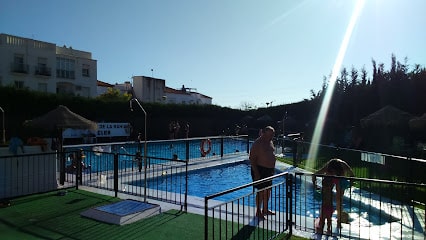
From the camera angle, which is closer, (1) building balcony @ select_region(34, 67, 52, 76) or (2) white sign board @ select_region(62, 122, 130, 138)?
(2) white sign board @ select_region(62, 122, 130, 138)

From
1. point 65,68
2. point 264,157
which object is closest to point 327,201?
point 264,157

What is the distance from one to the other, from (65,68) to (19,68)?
6231 mm

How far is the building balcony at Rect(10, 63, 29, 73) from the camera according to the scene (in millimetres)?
37391

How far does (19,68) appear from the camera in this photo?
125 feet

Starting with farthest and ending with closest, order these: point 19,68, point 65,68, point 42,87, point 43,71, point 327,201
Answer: point 65,68 → point 42,87 → point 43,71 → point 19,68 → point 327,201

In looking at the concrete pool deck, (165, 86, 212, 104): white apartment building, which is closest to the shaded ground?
the concrete pool deck

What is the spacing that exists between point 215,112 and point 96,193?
28.5 metres

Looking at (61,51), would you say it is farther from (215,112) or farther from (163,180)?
(163,180)

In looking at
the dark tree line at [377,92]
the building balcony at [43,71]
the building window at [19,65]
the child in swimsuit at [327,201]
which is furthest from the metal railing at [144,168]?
the building balcony at [43,71]

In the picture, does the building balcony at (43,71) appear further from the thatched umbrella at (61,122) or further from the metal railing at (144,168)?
the thatched umbrella at (61,122)

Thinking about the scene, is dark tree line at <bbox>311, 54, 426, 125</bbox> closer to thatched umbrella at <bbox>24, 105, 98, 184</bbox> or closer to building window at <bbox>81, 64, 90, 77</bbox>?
thatched umbrella at <bbox>24, 105, 98, 184</bbox>

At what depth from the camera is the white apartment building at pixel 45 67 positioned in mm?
37000

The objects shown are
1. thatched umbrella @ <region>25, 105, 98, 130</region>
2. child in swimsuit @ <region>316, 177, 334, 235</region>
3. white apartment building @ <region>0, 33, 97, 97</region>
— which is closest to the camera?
child in swimsuit @ <region>316, 177, 334, 235</region>

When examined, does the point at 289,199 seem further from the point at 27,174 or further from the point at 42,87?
the point at 42,87
